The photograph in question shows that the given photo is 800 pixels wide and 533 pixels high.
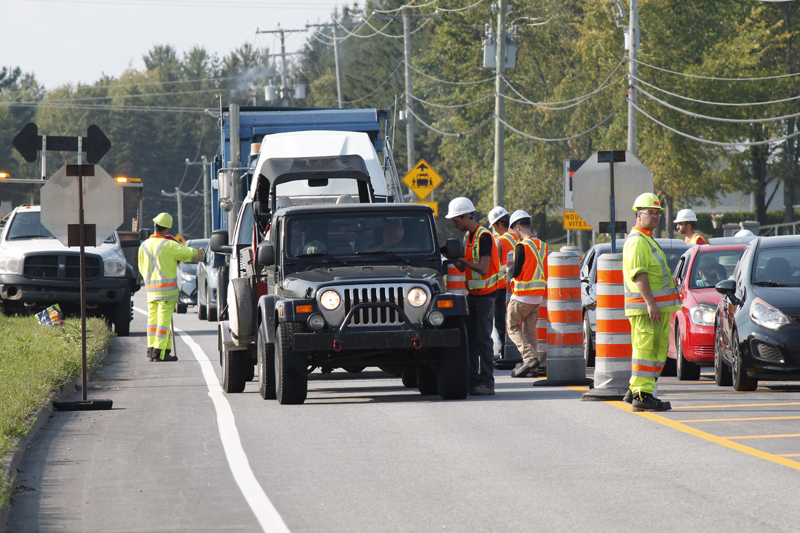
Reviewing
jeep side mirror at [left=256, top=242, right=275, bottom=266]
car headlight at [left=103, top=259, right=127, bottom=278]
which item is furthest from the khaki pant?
car headlight at [left=103, top=259, right=127, bottom=278]

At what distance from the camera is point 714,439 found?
9539 millimetres

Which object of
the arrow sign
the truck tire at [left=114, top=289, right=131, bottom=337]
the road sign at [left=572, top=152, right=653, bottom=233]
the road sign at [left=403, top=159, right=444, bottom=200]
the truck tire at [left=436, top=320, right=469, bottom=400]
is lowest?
the truck tire at [left=114, top=289, right=131, bottom=337]

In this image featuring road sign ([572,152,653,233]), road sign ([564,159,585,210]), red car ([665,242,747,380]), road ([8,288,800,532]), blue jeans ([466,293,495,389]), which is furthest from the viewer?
road sign ([564,159,585,210])

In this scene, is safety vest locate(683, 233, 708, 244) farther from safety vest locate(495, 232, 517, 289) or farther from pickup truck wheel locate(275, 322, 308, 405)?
pickup truck wheel locate(275, 322, 308, 405)

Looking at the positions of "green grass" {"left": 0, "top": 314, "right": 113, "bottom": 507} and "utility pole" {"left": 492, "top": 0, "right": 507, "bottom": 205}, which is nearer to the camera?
"green grass" {"left": 0, "top": 314, "right": 113, "bottom": 507}

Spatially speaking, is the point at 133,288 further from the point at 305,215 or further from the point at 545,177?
the point at 545,177

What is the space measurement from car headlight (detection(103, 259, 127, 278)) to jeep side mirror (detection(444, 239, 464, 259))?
35.4 ft

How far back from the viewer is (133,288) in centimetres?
2292

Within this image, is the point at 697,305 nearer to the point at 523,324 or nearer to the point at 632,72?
the point at 523,324

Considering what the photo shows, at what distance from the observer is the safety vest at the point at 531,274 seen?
1487cm

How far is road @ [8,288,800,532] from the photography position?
6.96m

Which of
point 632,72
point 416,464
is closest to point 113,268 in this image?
point 416,464

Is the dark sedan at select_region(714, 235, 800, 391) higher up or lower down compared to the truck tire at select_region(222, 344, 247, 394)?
higher up

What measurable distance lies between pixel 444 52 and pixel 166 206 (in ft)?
188
